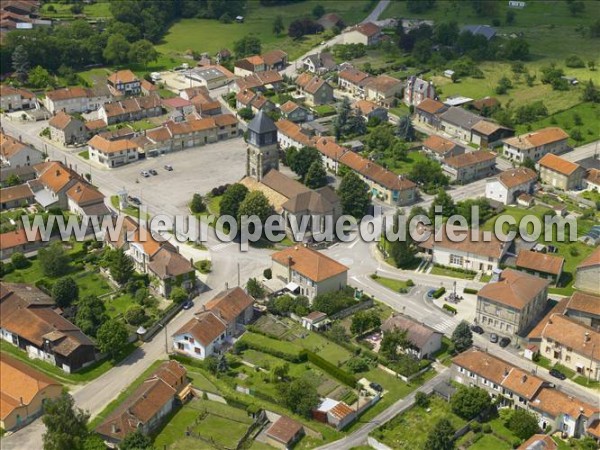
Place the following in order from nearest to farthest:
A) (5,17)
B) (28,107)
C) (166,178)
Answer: (166,178), (28,107), (5,17)

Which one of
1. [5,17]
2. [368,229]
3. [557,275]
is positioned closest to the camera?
[557,275]

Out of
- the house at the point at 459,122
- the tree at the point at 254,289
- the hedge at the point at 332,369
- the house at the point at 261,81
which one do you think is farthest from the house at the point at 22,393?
the house at the point at 261,81

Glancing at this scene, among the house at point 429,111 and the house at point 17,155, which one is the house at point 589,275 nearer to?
the house at point 429,111

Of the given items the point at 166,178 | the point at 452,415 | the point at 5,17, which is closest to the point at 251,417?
the point at 452,415

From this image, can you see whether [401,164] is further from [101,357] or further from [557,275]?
[101,357]

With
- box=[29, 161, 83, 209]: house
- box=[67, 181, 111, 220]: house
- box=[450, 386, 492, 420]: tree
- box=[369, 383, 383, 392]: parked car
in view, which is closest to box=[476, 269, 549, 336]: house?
box=[450, 386, 492, 420]: tree

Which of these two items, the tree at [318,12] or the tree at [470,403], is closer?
the tree at [470,403]
